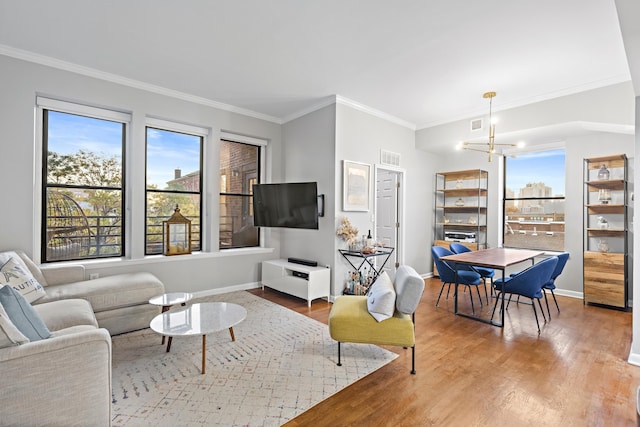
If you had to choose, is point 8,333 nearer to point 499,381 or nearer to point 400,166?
point 499,381

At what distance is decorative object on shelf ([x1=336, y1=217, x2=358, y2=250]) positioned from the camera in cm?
444

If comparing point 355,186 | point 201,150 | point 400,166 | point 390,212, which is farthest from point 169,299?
point 400,166

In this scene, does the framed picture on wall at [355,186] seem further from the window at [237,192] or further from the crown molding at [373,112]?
the window at [237,192]

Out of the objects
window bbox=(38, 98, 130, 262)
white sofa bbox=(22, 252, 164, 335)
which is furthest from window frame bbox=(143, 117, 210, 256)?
white sofa bbox=(22, 252, 164, 335)

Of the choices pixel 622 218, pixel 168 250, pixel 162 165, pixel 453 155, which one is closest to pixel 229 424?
pixel 168 250

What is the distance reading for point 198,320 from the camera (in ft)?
8.55

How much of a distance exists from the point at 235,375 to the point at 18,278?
7.03ft

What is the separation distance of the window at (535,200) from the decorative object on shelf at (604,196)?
23.0 inches

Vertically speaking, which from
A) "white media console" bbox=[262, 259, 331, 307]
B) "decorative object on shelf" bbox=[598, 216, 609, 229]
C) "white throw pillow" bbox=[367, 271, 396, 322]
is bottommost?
"white media console" bbox=[262, 259, 331, 307]

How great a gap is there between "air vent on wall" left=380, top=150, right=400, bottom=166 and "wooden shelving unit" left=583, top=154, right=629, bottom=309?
2.63 m

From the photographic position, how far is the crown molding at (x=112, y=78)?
3248 millimetres

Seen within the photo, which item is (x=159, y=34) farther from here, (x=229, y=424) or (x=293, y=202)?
(x=229, y=424)

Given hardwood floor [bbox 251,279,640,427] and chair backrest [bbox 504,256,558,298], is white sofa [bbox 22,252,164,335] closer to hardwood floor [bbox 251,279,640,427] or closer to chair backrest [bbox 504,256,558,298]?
hardwood floor [bbox 251,279,640,427]

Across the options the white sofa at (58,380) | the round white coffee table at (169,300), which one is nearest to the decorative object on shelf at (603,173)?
the round white coffee table at (169,300)
